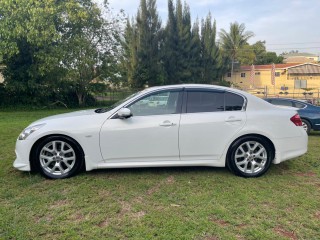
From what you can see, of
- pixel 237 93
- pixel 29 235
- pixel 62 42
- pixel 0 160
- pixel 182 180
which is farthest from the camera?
pixel 62 42

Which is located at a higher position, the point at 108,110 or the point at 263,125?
the point at 108,110

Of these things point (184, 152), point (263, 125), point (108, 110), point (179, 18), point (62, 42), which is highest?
point (179, 18)

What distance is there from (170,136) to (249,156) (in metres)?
1.29

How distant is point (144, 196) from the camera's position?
12.5ft

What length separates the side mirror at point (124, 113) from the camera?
4258 millimetres

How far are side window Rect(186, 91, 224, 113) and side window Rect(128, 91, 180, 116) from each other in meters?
0.23

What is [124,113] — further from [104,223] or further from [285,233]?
[285,233]

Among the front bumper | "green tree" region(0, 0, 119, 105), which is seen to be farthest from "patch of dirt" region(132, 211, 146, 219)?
"green tree" region(0, 0, 119, 105)

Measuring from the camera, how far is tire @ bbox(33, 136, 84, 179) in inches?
172

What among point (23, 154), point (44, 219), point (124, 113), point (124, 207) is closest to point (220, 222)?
point (124, 207)

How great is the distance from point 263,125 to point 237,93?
65 centimetres

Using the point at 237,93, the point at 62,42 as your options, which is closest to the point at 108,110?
the point at 237,93

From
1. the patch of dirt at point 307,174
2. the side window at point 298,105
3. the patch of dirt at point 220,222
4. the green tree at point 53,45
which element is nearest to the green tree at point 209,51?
the green tree at point 53,45

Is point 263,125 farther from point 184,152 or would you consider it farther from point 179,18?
point 179,18
